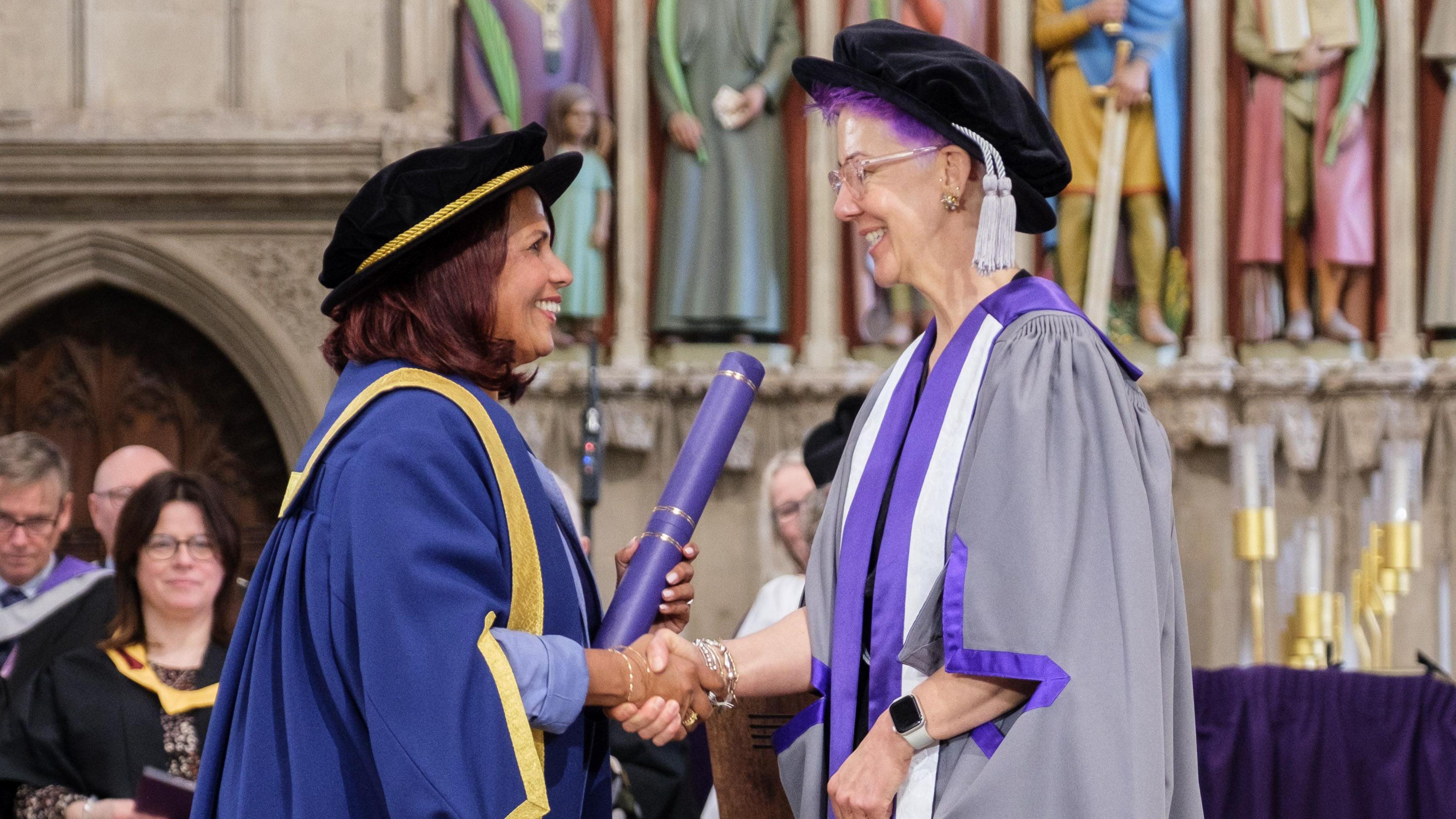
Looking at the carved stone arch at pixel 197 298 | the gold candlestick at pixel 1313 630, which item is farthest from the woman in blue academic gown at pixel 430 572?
the carved stone arch at pixel 197 298

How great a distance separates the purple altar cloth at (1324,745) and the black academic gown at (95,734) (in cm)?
196

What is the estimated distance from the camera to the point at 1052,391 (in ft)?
6.84

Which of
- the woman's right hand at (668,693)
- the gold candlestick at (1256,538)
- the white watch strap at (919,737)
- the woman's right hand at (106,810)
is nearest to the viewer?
the white watch strap at (919,737)

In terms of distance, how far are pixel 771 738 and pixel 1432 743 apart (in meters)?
1.35

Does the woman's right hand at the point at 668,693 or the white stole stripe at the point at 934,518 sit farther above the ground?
the white stole stripe at the point at 934,518

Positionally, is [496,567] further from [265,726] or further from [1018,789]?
[1018,789]

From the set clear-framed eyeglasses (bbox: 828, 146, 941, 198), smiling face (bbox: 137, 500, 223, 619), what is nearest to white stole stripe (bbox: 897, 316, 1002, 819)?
clear-framed eyeglasses (bbox: 828, 146, 941, 198)

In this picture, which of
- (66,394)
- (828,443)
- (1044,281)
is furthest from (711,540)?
(1044,281)

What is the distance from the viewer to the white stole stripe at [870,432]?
234 centimetres

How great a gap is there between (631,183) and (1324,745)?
3511 mm

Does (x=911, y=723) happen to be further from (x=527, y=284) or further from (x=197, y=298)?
(x=197, y=298)

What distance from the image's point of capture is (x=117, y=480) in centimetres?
445

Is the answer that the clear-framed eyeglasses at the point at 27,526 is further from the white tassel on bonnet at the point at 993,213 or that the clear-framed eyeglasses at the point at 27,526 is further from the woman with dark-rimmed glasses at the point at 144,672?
the white tassel on bonnet at the point at 993,213

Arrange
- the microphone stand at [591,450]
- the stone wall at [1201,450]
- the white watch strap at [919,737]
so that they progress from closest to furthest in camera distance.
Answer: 1. the white watch strap at [919,737]
2. the microphone stand at [591,450]
3. the stone wall at [1201,450]
